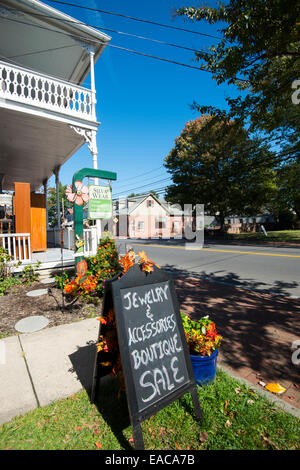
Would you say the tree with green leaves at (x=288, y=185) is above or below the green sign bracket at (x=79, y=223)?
above

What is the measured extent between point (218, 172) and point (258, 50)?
19.0 meters

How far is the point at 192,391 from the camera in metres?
2.01

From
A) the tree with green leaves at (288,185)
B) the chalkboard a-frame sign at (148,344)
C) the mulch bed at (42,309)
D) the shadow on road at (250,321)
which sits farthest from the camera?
the tree with green leaves at (288,185)

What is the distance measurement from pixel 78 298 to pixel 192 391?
3527mm

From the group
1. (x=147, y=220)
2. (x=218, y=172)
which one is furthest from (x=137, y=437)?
(x=147, y=220)

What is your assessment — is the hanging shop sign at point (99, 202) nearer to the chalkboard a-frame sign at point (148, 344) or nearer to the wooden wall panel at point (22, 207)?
the wooden wall panel at point (22, 207)

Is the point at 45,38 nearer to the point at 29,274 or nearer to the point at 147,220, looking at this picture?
the point at 29,274

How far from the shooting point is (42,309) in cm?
448

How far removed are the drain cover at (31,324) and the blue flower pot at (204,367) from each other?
8.85 ft

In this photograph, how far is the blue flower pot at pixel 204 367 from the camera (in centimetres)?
225

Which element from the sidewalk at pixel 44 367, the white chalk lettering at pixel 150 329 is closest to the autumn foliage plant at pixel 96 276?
the sidewalk at pixel 44 367

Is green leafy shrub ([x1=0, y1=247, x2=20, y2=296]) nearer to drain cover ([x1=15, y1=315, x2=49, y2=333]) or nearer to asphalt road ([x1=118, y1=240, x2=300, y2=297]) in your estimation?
drain cover ([x1=15, y1=315, x2=49, y2=333])

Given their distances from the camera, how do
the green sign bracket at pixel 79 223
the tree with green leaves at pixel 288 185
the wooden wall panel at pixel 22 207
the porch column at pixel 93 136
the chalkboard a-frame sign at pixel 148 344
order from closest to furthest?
the chalkboard a-frame sign at pixel 148 344
the green sign bracket at pixel 79 223
the porch column at pixel 93 136
the wooden wall panel at pixel 22 207
the tree with green leaves at pixel 288 185
